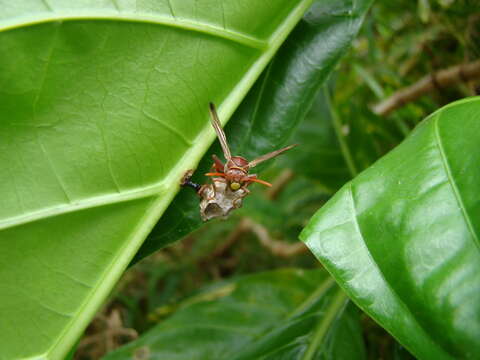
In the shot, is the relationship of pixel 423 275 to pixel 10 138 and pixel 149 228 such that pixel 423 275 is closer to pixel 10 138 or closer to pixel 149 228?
pixel 149 228

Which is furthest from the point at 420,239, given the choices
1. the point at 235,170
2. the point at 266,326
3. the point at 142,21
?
the point at 266,326

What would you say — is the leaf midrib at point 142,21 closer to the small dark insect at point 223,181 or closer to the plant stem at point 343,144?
the small dark insect at point 223,181

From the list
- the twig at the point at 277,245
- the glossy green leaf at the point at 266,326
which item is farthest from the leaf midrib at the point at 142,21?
the twig at the point at 277,245

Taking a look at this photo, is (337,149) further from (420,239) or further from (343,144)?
(420,239)

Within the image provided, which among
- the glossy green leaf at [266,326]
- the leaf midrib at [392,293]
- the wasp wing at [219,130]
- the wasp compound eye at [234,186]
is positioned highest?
the wasp wing at [219,130]

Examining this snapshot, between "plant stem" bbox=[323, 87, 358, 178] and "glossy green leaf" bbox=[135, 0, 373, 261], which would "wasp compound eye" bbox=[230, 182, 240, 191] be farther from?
"plant stem" bbox=[323, 87, 358, 178]

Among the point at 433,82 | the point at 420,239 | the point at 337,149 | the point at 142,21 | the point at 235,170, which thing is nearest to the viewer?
the point at 420,239

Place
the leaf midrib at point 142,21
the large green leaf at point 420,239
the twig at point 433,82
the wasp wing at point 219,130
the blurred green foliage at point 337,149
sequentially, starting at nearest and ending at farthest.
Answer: the large green leaf at point 420,239
the leaf midrib at point 142,21
the wasp wing at point 219,130
the twig at point 433,82
the blurred green foliage at point 337,149
